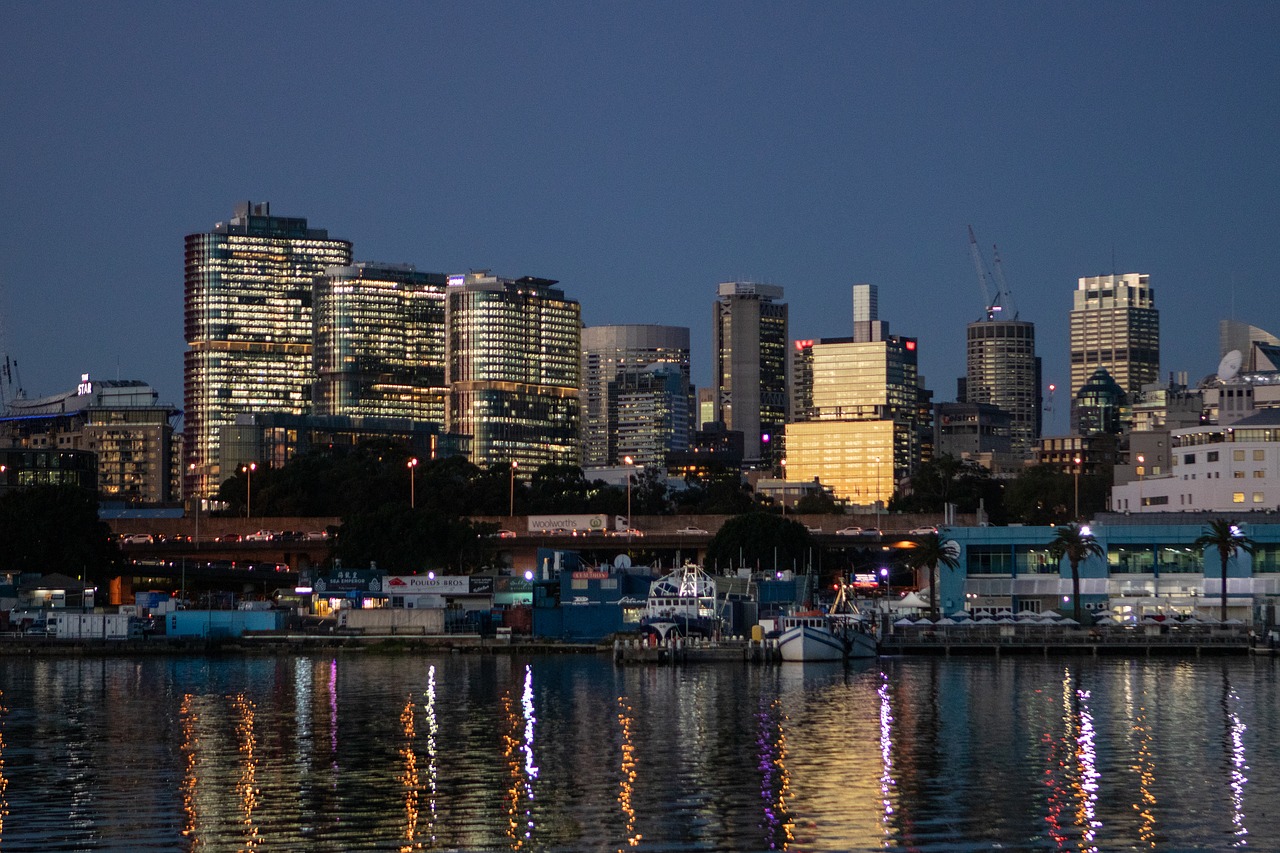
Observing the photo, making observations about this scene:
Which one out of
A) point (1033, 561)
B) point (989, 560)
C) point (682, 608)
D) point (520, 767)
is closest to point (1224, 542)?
point (1033, 561)

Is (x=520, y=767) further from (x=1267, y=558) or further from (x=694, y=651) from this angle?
(x=1267, y=558)

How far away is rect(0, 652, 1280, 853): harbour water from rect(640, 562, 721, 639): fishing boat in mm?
18048

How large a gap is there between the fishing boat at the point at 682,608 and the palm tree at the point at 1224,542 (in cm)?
4000

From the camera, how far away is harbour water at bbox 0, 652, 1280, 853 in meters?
57.3

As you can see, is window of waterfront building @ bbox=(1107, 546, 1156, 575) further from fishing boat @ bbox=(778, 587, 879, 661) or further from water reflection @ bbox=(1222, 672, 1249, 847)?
water reflection @ bbox=(1222, 672, 1249, 847)

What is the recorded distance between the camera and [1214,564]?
161375mm

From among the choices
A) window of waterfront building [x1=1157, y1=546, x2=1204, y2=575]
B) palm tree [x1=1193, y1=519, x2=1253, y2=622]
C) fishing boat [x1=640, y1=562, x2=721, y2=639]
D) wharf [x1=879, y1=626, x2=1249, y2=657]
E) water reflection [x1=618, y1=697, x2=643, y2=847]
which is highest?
palm tree [x1=1193, y1=519, x2=1253, y2=622]

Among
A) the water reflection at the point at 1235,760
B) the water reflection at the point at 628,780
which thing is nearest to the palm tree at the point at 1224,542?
the water reflection at the point at 1235,760

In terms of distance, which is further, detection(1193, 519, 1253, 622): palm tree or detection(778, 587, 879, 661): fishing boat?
detection(1193, 519, 1253, 622): palm tree

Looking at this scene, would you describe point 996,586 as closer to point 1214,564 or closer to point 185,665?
point 1214,564

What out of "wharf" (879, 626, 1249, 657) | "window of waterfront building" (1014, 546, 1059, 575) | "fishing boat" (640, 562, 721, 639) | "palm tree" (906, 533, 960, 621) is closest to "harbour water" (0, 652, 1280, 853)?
"wharf" (879, 626, 1249, 657)

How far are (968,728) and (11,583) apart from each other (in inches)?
4754

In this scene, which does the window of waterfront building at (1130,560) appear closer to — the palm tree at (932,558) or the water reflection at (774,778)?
the palm tree at (932,558)

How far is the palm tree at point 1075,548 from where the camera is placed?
506ft
